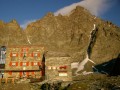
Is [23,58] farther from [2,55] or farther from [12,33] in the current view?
[12,33]

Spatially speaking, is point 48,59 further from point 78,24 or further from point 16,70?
point 78,24

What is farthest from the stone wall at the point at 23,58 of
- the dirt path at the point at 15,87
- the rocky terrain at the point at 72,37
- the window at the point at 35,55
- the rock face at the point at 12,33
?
the rock face at the point at 12,33

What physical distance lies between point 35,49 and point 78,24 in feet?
Answer: 391

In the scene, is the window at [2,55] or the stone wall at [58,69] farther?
the window at [2,55]

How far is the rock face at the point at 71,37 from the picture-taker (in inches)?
6737

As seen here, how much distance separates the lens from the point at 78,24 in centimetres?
19638

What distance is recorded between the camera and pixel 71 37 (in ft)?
625

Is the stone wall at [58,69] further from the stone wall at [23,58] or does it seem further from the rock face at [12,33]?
the rock face at [12,33]

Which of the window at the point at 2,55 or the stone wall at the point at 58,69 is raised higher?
the window at the point at 2,55

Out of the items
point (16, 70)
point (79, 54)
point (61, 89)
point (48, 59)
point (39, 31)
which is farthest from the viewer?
point (39, 31)

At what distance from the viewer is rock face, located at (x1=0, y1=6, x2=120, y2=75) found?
17112cm

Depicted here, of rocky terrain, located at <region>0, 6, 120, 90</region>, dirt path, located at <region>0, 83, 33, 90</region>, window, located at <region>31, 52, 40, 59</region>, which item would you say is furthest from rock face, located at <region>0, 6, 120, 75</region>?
dirt path, located at <region>0, 83, 33, 90</region>

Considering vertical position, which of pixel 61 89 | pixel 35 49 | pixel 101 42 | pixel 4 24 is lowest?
pixel 61 89

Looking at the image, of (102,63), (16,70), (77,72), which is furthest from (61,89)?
(102,63)
